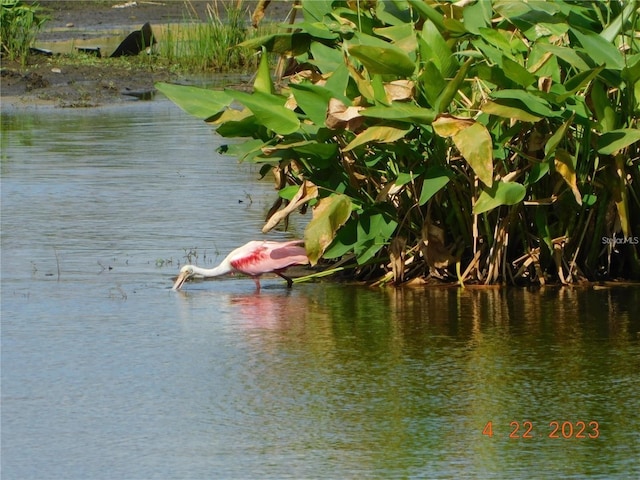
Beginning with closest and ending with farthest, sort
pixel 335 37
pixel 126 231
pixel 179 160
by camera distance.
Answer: pixel 335 37, pixel 126 231, pixel 179 160

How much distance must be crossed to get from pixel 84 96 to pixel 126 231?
25.2 feet

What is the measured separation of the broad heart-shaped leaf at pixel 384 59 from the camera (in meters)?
5.83

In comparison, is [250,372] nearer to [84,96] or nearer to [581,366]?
[581,366]

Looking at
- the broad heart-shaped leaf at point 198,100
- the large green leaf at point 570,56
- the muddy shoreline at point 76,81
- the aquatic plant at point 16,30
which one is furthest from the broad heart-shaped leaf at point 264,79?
the aquatic plant at point 16,30

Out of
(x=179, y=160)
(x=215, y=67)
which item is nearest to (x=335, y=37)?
(x=179, y=160)

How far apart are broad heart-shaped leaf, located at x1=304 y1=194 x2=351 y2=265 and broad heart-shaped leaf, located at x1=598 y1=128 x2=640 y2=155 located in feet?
3.77

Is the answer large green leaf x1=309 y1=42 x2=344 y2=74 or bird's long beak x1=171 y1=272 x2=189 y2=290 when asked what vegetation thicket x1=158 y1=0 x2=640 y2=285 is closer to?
large green leaf x1=309 y1=42 x2=344 y2=74

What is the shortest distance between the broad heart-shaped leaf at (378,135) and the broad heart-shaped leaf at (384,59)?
26 centimetres

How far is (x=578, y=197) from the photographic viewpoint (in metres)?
5.80

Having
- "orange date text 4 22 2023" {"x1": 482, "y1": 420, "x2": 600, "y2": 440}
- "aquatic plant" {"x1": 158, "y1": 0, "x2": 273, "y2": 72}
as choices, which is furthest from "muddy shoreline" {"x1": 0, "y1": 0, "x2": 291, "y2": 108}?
"orange date text 4 22 2023" {"x1": 482, "y1": 420, "x2": 600, "y2": 440}

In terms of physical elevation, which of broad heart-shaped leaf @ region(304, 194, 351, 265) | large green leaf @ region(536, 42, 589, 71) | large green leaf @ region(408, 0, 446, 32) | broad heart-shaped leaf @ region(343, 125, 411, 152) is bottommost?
broad heart-shaped leaf @ region(304, 194, 351, 265)

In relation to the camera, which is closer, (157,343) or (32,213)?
(157,343)

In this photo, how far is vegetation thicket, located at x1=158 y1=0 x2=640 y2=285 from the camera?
19.2ft

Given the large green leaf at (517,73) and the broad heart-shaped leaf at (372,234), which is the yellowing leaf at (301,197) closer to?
the broad heart-shaped leaf at (372,234)
